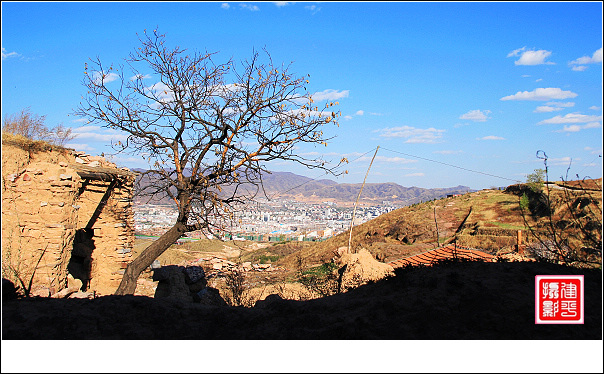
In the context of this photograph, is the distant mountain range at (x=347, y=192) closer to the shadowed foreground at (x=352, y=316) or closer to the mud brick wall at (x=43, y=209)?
the mud brick wall at (x=43, y=209)

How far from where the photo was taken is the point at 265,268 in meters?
20.7

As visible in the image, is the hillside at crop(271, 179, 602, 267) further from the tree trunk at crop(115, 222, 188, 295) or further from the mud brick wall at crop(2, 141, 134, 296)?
the mud brick wall at crop(2, 141, 134, 296)

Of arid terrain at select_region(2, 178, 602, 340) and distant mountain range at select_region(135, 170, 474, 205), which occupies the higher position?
distant mountain range at select_region(135, 170, 474, 205)

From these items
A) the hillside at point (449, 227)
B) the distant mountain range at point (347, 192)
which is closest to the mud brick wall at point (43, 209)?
the hillside at point (449, 227)

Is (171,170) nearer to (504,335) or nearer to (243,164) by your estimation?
(243,164)

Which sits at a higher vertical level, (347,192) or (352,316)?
(347,192)

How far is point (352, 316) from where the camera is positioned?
5.45 meters

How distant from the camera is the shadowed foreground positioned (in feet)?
15.2

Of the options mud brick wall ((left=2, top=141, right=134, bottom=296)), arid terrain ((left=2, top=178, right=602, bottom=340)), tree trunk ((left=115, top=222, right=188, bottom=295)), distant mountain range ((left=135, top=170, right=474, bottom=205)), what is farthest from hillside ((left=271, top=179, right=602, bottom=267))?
distant mountain range ((left=135, top=170, right=474, bottom=205))

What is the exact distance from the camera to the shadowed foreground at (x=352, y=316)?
4645mm

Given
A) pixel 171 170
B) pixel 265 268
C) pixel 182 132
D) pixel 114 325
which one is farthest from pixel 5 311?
pixel 265 268

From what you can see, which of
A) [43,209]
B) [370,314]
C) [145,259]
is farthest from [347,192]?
[370,314]

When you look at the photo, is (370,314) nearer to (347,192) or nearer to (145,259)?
(145,259)

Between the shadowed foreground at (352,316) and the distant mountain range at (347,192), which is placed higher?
the distant mountain range at (347,192)
